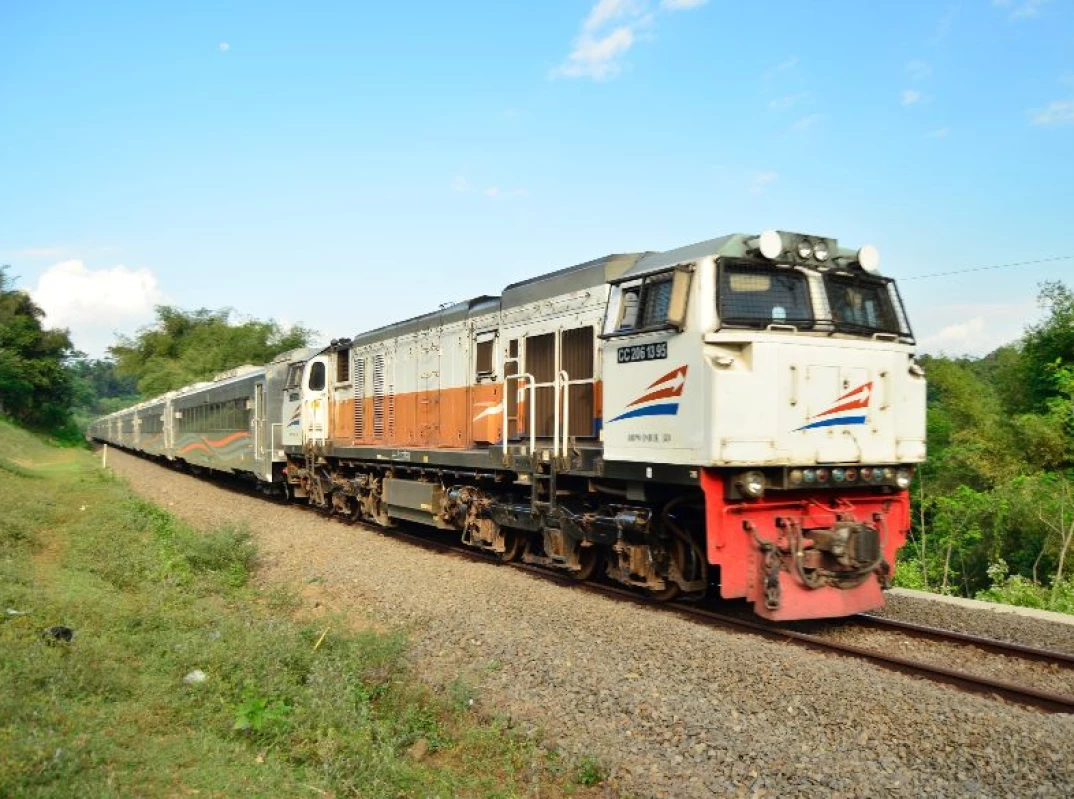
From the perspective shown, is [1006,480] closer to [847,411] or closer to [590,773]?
[847,411]

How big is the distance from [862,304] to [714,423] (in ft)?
7.74

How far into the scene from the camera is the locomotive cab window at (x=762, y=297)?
7.17m

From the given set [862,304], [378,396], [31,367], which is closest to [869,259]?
[862,304]

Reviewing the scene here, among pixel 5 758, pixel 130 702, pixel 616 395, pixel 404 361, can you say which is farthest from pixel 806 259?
pixel 404 361

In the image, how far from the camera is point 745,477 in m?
6.96

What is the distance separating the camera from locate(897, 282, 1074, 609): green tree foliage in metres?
14.5

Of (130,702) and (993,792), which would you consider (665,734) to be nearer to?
(993,792)

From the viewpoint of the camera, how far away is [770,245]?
23.9ft

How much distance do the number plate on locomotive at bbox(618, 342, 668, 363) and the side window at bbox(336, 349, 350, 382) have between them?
10041mm

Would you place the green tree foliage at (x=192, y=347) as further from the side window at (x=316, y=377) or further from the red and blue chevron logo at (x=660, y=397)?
the red and blue chevron logo at (x=660, y=397)

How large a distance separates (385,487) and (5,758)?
10522 mm

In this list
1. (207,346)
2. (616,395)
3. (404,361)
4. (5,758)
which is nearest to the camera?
(5,758)

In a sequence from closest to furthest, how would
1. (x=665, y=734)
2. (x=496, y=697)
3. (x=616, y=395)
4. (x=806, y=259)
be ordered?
(x=665, y=734)
(x=496, y=697)
(x=806, y=259)
(x=616, y=395)

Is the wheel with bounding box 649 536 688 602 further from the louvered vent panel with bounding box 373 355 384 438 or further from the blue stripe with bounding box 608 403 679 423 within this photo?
the louvered vent panel with bounding box 373 355 384 438
